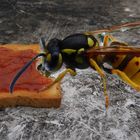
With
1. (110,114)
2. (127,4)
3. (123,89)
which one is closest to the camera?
(110,114)

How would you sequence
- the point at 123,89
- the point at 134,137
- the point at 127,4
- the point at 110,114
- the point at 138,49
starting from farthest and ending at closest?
the point at 127,4 → the point at 123,89 → the point at 110,114 → the point at 134,137 → the point at 138,49

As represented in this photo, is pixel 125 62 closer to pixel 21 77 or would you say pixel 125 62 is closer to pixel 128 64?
pixel 128 64

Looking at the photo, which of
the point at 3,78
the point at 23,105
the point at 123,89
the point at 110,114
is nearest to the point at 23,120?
the point at 23,105

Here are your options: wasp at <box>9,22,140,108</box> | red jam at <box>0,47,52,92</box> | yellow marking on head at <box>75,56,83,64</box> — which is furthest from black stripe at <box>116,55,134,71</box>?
red jam at <box>0,47,52,92</box>

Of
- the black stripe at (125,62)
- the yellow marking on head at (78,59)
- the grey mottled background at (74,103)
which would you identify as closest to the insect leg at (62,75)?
the yellow marking on head at (78,59)

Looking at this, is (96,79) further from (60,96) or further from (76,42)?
(76,42)

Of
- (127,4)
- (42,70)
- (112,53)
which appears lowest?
(127,4)

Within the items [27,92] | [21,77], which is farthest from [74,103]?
[21,77]
